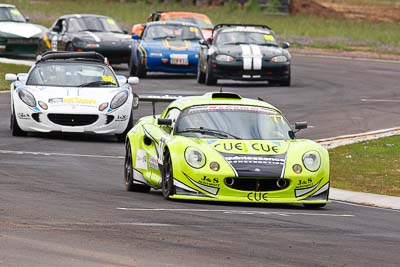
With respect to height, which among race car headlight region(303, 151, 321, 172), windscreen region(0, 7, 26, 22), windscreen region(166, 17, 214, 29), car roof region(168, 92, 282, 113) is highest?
car roof region(168, 92, 282, 113)

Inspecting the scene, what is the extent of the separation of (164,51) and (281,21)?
2659cm

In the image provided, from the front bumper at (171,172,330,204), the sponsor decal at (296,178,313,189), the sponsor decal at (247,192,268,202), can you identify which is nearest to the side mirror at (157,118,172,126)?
the front bumper at (171,172,330,204)

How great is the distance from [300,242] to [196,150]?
3.28 metres

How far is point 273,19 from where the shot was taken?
61.6 m

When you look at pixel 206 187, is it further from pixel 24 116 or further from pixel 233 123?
pixel 24 116

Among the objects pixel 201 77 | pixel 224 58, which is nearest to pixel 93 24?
pixel 201 77

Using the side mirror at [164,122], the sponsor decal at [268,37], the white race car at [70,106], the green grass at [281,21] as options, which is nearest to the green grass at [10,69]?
the sponsor decal at [268,37]

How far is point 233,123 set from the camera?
14.7 metres

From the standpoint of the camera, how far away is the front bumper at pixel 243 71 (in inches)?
1275

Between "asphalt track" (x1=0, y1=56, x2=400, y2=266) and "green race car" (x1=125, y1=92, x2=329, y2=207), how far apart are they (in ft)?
0.58

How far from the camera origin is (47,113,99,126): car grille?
21281 millimetres

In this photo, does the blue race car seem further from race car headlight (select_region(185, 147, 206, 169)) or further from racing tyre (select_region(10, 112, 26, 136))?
race car headlight (select_region(185, 147, 206, 169))

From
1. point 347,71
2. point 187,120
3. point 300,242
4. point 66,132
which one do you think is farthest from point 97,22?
point 300,242

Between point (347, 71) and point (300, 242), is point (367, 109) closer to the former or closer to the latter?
point (347, 71)
